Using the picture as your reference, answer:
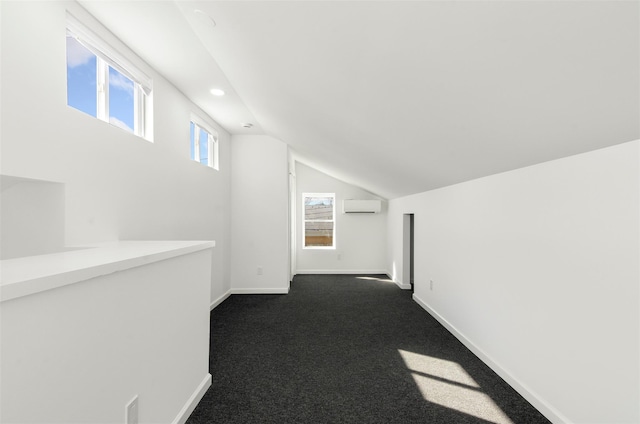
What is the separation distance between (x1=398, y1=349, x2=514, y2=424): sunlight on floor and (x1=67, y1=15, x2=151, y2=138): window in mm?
3073

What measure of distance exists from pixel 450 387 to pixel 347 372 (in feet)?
2.50

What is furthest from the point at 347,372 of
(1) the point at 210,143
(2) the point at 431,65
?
(1) the point at 210,143

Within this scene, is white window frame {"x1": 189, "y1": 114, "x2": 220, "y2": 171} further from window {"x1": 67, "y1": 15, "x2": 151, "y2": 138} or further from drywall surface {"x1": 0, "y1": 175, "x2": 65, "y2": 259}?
drywall surface {"x1": 0, "y1": 175, "x2": 65, "y2": 259}

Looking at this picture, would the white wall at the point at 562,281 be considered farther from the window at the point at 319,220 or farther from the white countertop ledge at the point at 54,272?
the window at the point at 319,220

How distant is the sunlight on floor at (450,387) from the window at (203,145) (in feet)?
11.0

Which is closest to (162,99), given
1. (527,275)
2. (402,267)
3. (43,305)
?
(43,305)

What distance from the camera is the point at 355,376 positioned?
90.7 inches

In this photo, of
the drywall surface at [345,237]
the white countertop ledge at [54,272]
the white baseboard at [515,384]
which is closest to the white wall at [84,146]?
the white countertop ledge at [54,272]

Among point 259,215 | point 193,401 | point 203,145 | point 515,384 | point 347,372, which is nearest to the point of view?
point 193,401

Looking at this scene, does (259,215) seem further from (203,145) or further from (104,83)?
(104,83)

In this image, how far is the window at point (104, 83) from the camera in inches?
75.9

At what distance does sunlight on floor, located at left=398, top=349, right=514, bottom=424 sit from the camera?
6.08 ft

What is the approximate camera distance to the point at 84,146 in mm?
1909

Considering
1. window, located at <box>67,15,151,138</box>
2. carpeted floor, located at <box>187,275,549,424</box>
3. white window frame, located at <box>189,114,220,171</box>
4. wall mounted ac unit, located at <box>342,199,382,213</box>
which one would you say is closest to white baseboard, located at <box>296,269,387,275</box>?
wall mounted ac unit, located at <box>342,199,382,213</box>
